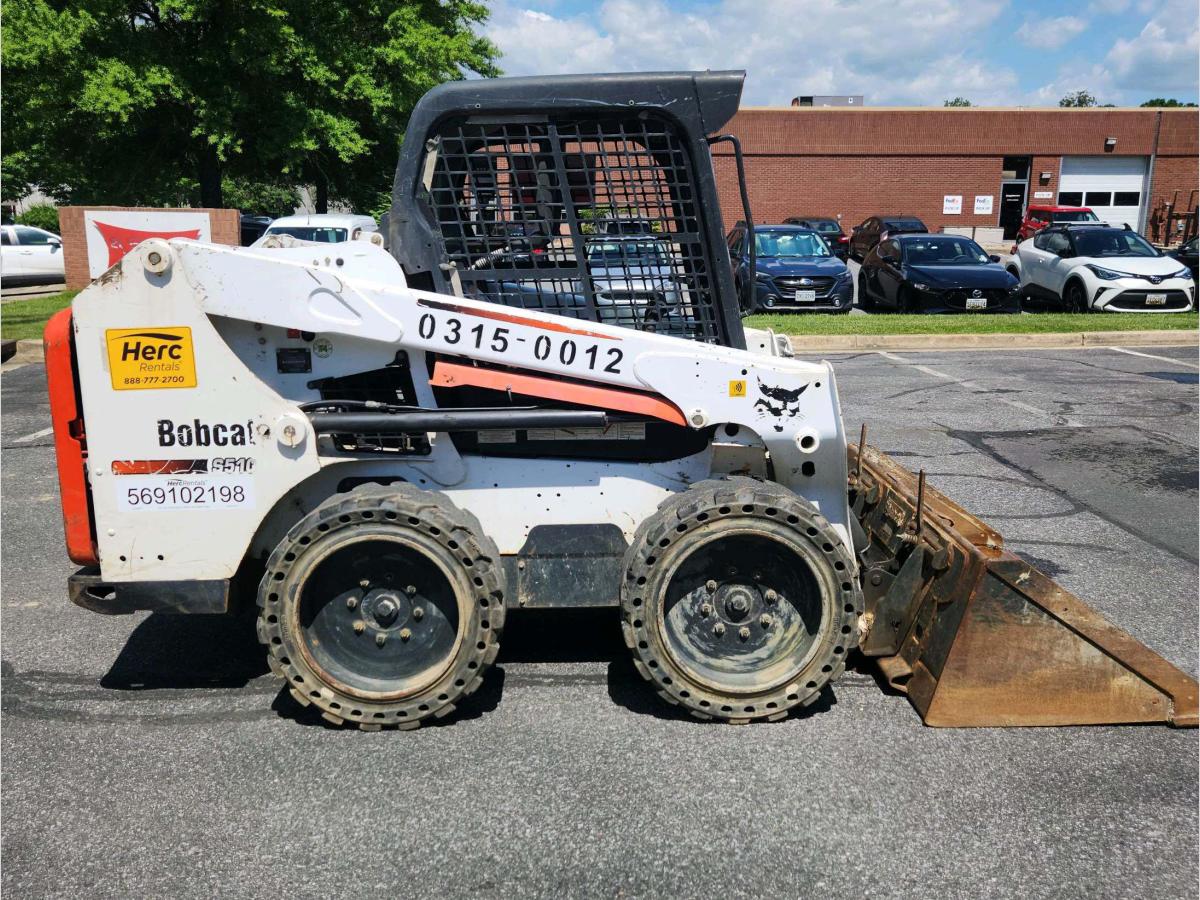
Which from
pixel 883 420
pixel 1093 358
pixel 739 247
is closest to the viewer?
pixel 883 420

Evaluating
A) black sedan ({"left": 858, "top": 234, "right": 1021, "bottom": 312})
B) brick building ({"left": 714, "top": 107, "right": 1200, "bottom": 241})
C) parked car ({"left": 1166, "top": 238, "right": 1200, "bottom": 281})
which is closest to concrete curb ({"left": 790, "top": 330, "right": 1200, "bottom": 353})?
black sedan ({"left": 858, "top": 234, "right": 1021, "bottom": 312})

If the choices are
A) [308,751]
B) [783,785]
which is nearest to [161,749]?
[308,751]

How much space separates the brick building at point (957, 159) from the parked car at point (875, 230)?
8093 millimetres

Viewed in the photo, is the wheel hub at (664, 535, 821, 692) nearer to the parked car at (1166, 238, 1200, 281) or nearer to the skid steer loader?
the skid steer loader

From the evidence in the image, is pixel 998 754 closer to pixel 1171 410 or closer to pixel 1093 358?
pixel 1171 410

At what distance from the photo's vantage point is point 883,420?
349 inches

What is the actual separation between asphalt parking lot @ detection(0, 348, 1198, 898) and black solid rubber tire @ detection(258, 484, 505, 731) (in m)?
0.12

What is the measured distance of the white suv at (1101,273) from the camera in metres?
16.3

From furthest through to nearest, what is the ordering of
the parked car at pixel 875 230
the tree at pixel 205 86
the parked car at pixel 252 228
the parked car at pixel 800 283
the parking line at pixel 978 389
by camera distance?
1. the parked car at pixel 875 230
2. the parked car at pixel 252 228
3. the tree at pixel 205 86
4. the parked car at pixel 800 283
5. the parking line at pixel 978 389

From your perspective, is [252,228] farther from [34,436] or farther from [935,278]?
[34,436]

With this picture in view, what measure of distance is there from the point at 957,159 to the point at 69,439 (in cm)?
4200

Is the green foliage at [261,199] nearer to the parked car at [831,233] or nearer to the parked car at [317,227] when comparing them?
the parked car at [831,233]

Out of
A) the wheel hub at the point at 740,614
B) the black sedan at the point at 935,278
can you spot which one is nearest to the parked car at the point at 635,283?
the wheel hub at the point at 740,614

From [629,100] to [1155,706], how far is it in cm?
286
